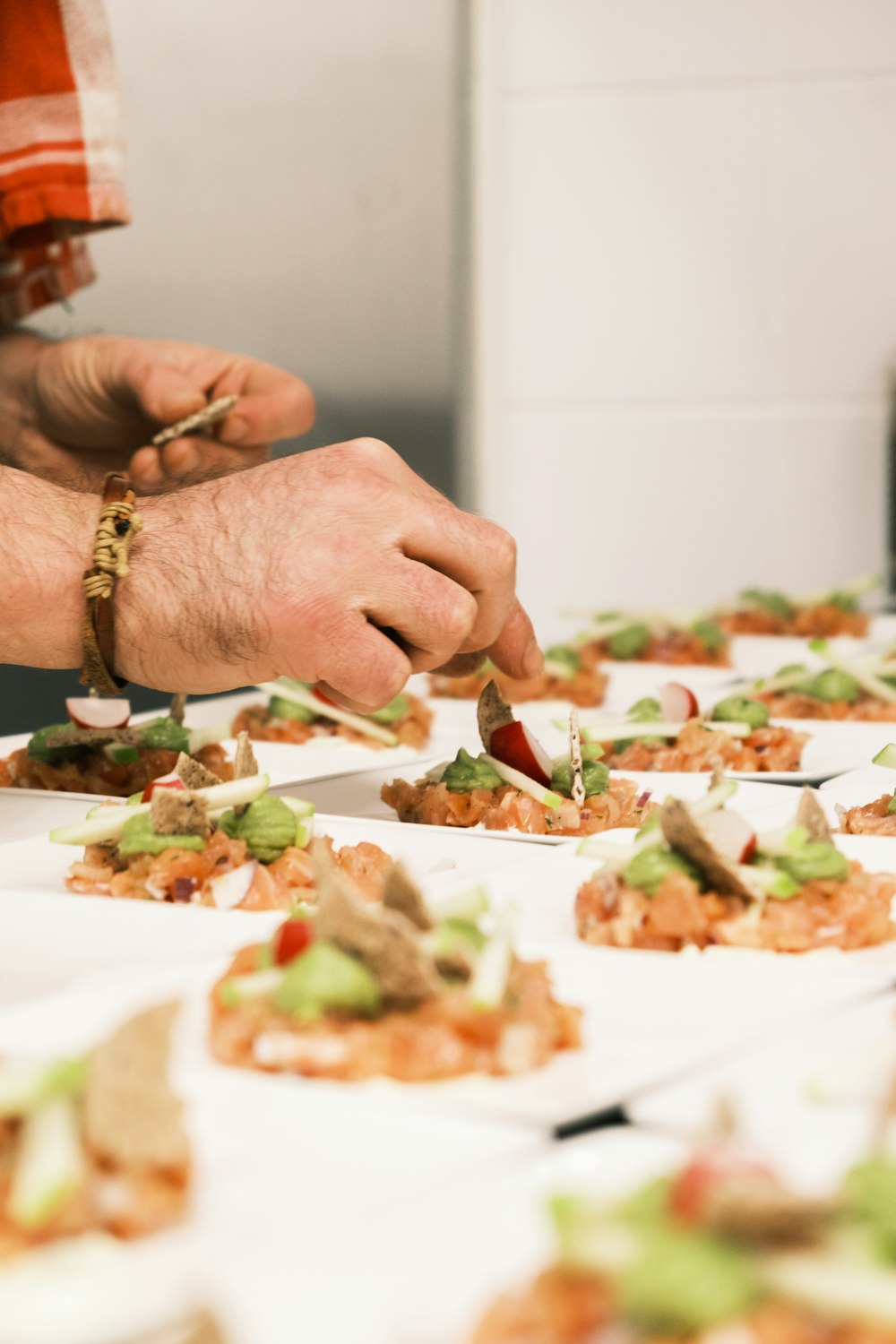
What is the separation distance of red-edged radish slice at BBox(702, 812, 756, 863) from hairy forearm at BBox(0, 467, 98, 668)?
83 centimetres

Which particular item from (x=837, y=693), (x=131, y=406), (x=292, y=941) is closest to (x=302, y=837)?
(x=292, y=941)

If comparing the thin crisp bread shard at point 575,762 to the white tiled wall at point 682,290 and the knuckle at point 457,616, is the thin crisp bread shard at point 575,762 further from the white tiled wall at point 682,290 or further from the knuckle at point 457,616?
the white tiled wall at point 682,290

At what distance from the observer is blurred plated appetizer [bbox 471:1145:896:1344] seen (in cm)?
64

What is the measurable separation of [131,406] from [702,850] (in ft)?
5.76

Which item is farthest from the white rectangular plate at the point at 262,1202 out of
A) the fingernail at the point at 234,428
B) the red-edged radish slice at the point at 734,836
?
the fingernail at the point at 234,428

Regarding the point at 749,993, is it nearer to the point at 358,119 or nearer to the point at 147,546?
the point at 147,546

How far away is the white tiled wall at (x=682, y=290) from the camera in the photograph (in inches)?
209

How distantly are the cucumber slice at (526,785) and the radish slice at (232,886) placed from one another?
413 mm

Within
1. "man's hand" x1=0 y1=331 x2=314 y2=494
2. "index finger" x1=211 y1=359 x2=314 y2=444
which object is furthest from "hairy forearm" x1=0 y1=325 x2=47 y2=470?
"index finger" x1=211 y1=359 x2=314 y2=444

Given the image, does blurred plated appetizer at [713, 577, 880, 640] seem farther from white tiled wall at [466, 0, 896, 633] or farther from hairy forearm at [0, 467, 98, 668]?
hairy forearm at [0, 467, 98, 668]

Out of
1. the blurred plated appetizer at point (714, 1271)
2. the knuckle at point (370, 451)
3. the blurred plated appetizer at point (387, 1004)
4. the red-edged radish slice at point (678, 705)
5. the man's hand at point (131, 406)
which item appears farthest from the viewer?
the man's hand at point (131, 406)

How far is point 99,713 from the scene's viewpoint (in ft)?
7.03

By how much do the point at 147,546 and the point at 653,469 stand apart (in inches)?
156

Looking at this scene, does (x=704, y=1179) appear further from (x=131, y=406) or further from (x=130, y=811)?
(x=131, y=406)
